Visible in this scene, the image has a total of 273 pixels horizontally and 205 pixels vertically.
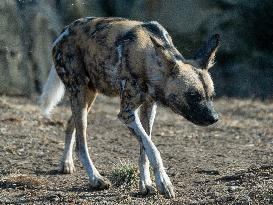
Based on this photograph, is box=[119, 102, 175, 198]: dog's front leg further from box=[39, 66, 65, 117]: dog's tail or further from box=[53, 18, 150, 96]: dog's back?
box=[39, 66, 65, 117]: dog's tail

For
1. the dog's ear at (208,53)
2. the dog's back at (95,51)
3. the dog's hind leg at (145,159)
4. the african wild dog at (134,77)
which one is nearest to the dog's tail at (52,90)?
the african wild dog at (134,77)

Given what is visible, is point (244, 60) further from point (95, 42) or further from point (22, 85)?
point (95, 42)

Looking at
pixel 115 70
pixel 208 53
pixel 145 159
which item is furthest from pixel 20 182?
pixel 208 53

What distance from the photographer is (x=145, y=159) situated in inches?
228

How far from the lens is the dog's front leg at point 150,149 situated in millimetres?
5422

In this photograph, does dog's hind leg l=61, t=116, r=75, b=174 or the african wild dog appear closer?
the african wild dog

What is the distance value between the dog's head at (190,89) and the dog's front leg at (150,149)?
0.26 meters

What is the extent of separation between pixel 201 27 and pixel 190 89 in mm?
11990

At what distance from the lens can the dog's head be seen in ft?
18.1

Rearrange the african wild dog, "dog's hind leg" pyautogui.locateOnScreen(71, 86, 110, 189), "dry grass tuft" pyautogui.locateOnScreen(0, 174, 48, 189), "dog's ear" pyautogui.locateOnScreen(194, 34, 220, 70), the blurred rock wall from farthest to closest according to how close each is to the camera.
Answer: the blurred rock wall, "dog's hind leg" pyautogui.locateOnScreen(71, 86, 110, 189), "dry grass tuft" pyautogui.locateOnScreen(0, 174, 48, 189), "dog's ear" pyautogui.locateOnScreen(194, 34, 220, 70), the african wild dog

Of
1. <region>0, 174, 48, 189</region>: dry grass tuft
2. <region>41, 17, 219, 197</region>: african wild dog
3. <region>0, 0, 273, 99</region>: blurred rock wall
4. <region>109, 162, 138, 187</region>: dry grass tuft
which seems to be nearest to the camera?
<region>41, 17, 219, 197</region>: african wild dog

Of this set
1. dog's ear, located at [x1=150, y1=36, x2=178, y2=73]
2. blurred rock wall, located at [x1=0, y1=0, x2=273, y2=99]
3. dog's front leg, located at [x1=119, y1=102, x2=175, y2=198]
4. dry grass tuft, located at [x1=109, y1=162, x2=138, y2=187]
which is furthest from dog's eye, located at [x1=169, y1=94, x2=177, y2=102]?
blurred rock wall, located at [x1=0, y1=0, x2=273, y2=99]

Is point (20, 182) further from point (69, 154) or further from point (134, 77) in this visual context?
point (134, 77)

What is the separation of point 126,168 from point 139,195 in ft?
1.31
